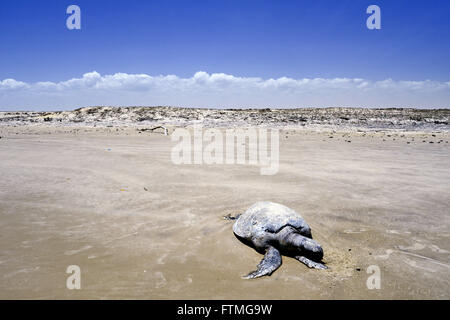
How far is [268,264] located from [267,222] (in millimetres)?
841

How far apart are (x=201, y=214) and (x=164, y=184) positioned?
2567 mm

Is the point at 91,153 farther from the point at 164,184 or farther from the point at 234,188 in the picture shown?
the point at 234,188

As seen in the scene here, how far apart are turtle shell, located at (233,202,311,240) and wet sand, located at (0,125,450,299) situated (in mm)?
342

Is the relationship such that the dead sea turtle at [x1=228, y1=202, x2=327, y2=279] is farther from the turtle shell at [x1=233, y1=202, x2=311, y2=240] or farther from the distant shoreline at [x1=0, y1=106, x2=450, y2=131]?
the distant shoreline at [x1=0, y1=106, x2=450, y2=131]

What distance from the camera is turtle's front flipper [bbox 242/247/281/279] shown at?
155 inches

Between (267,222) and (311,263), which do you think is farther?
(267,222)

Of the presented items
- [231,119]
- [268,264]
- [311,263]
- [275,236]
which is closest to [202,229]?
[275,236]

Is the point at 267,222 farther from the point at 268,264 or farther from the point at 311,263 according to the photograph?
the point at 311,263

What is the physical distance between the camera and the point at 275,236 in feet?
15.1

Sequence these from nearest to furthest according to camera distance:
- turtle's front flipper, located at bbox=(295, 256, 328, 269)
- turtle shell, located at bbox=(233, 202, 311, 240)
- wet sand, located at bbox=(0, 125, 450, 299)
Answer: wet sand, located at bbox=(0, 125, 450, 299), turtle's front flipper, located at bbox=(295, 256, 328, 269), turtle shell, located at bbox=(233, 202, 311, 240)

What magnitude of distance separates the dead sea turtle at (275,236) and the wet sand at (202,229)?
0.61 feet

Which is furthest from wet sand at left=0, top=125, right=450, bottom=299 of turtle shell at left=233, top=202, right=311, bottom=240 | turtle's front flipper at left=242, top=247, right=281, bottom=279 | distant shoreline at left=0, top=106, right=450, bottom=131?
distant shoreline at left=0, top=106, right=450, bottom=131
